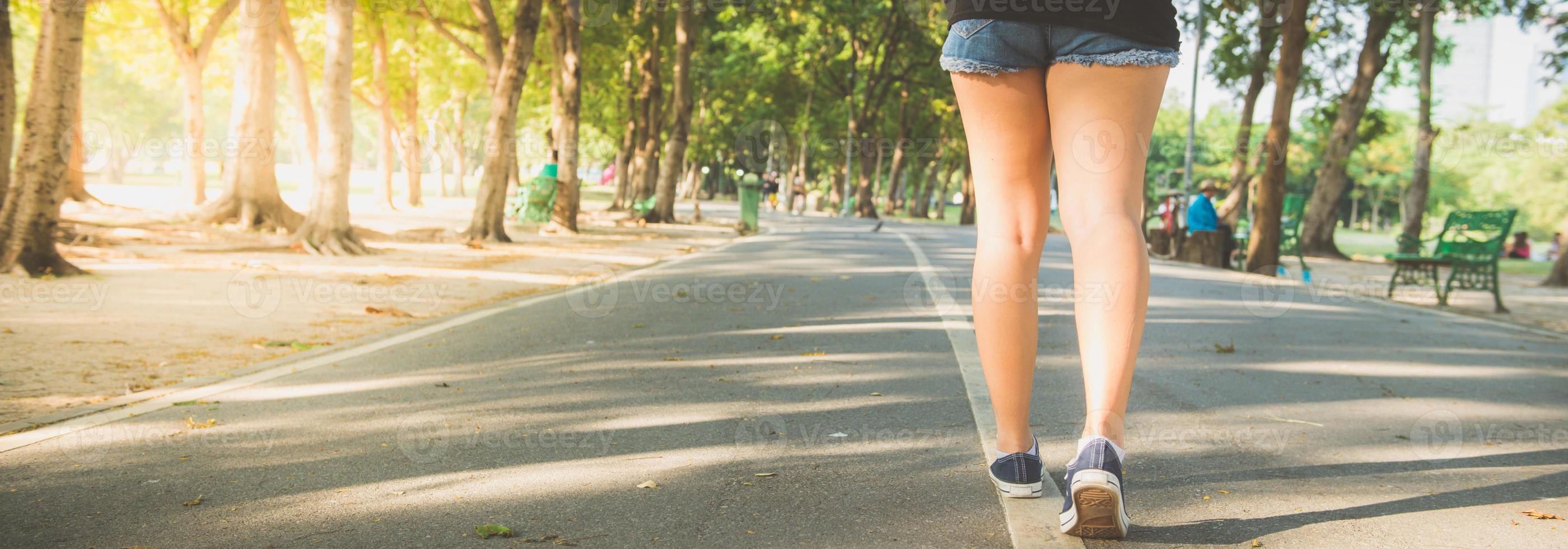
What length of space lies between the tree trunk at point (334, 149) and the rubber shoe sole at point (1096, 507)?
13771 mm

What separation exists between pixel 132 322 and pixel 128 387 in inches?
116

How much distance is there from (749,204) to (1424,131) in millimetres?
15352

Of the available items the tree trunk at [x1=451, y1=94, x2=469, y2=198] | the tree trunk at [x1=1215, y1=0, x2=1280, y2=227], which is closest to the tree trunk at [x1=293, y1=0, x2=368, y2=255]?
the tree trunk at [x1=1215, y1=0, x2=1280, y2=227]

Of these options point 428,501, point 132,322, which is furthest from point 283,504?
point 132,322

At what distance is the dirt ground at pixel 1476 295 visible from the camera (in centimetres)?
1298

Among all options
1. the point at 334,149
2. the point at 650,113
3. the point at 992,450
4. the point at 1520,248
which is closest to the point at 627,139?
the point at 650,113

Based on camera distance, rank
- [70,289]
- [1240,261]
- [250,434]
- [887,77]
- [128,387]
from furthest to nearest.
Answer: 1. [887,77]
2. [1240,261]
3. [70,289]
4. [128,387]
5. [250,434]

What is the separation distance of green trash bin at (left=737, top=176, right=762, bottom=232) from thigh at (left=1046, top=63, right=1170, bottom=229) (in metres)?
21.8

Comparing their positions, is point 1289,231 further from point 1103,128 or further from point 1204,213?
point 1103,128

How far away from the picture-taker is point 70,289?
9.78 meters

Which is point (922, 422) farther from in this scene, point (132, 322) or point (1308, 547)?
point (132, 322)

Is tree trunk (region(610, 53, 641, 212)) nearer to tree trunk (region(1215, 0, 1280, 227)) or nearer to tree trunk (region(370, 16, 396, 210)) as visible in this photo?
tree trunk (region(370, 16, 396, 210))

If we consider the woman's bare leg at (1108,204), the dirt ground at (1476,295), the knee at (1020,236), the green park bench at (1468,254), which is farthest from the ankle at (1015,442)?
the green park bench at (1468,254)

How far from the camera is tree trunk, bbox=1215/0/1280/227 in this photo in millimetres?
26875
